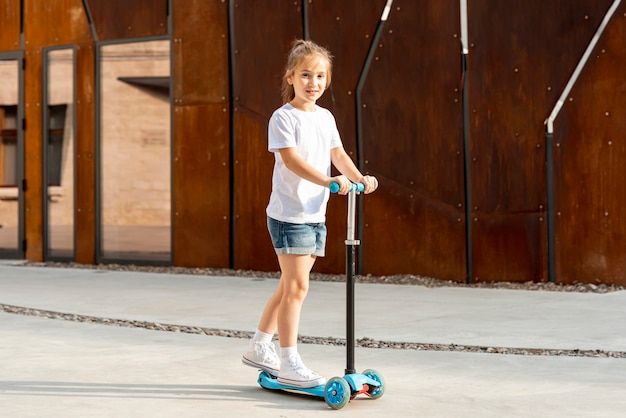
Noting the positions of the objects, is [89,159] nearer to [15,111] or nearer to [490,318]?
[15,111]

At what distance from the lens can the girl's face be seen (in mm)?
5008

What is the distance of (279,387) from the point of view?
5090 millimetres

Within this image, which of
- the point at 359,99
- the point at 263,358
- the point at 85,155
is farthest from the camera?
the point at 85,155

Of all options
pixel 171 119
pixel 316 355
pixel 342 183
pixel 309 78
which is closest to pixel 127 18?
pixel 171 119

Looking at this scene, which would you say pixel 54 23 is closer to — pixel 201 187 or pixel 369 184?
pixel 201 187

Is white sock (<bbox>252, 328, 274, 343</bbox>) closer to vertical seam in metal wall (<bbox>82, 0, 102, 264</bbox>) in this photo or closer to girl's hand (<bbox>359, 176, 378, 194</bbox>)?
girl's hand (<bbox>359, 176, 378, 194</bbox>)

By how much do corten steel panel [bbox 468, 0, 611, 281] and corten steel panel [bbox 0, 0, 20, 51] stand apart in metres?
6.31

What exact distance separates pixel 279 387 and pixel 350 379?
437mm

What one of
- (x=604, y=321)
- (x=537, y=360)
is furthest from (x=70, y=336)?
(x=604, y=321)

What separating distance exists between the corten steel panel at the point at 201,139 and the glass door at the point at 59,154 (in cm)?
163

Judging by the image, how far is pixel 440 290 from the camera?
9883 mm

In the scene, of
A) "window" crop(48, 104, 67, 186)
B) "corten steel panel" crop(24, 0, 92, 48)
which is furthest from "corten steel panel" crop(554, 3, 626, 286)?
"window" crop(48, 104, 67, 186)

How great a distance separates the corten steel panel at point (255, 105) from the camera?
11516 mm

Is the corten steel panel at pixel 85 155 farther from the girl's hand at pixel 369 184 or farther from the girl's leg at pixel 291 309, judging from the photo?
the girl's hand at pixel 369 184
